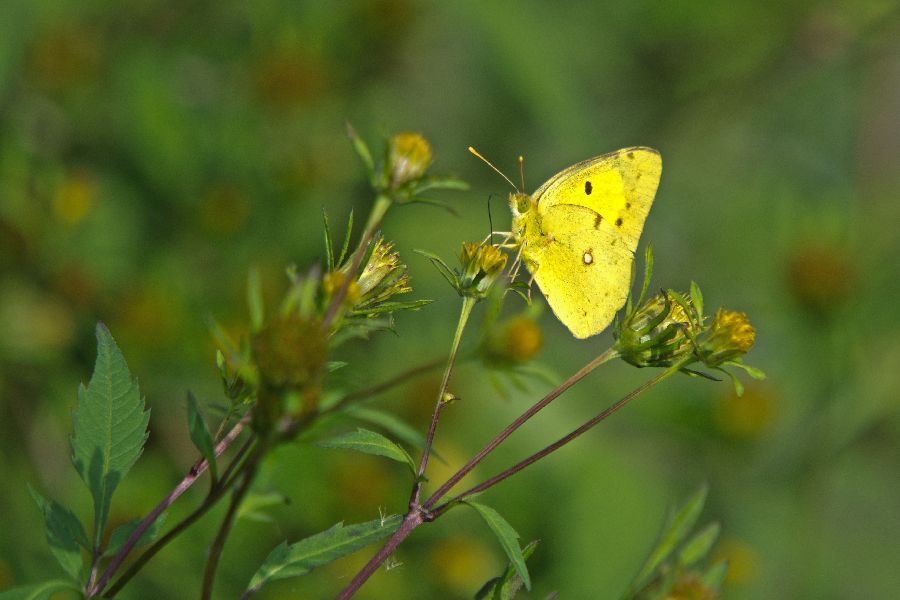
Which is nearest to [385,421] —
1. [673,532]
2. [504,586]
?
[504,586]

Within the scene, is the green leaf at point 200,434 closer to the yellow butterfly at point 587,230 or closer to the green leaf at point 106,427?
the green leaf at point 106,427

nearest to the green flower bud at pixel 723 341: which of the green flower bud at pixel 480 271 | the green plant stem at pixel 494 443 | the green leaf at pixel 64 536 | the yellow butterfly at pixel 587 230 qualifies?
the green plant stem at pixel 494 443

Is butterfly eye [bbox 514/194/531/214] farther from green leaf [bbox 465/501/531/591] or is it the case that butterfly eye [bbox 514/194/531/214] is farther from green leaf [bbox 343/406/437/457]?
green leaf [bbox 343/406/437/457]

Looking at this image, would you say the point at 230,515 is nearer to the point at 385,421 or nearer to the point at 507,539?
the point at 385,421

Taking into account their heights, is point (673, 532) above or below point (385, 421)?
below

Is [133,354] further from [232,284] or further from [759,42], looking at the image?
[759,42]

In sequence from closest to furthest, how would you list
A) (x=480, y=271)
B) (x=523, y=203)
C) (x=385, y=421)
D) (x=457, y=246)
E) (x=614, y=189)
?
(x=385, y=421)
(x=480, y=271)
(x=523, y=203)
(x=614, y=189)
(x=457, y=246)

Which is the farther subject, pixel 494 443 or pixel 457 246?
pixel 457 246
